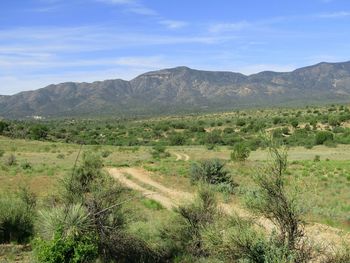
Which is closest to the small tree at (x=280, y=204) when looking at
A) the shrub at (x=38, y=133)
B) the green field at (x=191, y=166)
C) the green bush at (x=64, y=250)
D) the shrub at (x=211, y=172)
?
the green field at (x=191, y=166)

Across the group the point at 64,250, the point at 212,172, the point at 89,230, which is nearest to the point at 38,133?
→ the point at 212,172

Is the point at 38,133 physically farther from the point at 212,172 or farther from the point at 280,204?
the point at 280,204

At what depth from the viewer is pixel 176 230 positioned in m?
14.3

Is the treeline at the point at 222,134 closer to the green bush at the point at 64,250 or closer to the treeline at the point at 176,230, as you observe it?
the treeline at the point at 176,230

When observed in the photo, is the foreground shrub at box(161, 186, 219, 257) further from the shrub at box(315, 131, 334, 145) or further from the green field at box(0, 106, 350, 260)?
the shrub at box(315, 131, 334, 145)

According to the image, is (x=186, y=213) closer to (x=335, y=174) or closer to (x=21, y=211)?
(x=21, y=211)

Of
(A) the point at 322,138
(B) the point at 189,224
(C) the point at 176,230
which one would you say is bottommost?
(A) the point at 322,138

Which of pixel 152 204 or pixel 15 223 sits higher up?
pixel 15 223

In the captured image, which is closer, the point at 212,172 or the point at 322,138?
the point at 212,172

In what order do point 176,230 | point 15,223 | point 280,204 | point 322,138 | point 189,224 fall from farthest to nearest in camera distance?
point 322,138, point 15,223, point 176,230, point 189,224, point 280,204

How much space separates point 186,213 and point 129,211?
1.72 m

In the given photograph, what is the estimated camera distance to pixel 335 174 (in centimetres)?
3697

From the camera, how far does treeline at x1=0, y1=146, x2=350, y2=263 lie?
10344 mm

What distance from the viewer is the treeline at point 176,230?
33.9 feet
